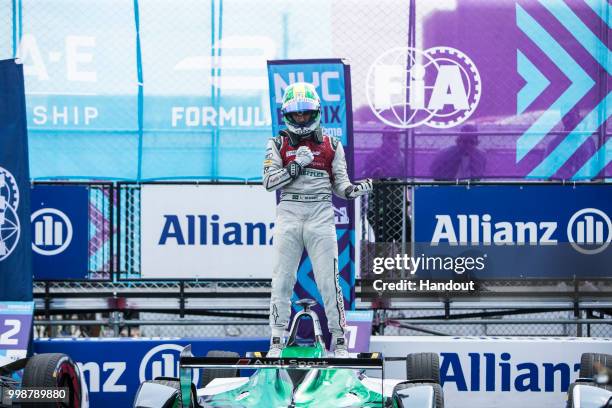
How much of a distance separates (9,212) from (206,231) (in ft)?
5.82

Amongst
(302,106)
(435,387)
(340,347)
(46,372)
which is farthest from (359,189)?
(46,372)

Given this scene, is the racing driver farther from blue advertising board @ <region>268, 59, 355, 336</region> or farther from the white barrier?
the white barrier

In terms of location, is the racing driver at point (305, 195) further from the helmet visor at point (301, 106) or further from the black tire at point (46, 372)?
the black tire at point (46, 372)

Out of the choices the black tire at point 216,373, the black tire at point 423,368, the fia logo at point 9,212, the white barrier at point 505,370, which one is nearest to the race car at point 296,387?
the black tire at point 423,368

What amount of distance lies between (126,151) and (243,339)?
2108 millimetres

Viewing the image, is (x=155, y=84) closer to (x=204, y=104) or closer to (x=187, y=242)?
(x=204, y=104)

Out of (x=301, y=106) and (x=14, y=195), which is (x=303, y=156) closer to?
(x=301, y=106)

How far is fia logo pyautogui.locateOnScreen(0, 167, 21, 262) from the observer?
32.2 feet

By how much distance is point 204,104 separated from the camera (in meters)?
10.6

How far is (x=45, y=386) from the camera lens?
8.12 meters

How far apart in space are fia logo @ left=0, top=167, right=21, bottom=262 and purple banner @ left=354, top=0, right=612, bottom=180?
3.12 meters

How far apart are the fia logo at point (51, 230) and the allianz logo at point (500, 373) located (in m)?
3.64

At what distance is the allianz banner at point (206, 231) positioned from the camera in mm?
10352

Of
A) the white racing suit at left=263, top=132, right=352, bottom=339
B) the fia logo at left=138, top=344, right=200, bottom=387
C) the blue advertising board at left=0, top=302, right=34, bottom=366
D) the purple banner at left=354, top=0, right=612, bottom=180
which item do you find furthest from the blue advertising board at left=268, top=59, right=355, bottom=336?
the blue advertising board at left=0, top=302, right=34, bottom=366
